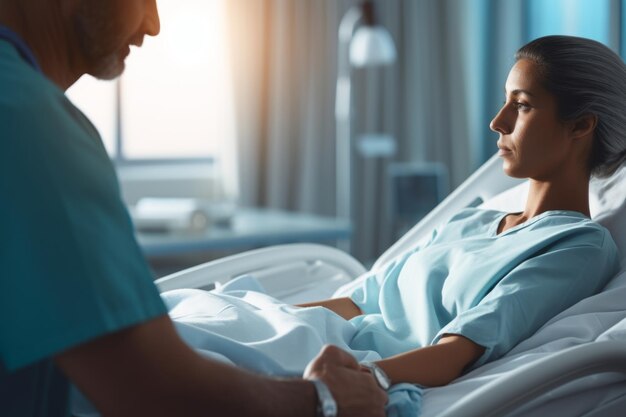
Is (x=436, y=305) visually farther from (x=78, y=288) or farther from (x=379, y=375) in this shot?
(x=78, y=288)

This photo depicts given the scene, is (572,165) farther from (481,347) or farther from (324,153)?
(324,153)

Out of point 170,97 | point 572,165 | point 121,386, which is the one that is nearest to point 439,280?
point 572,165

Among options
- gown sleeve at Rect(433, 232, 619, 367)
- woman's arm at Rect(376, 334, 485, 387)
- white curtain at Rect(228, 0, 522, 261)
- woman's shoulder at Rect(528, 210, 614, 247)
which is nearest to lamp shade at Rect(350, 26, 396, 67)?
white curtain at Rect(228, 0, 522, 261)

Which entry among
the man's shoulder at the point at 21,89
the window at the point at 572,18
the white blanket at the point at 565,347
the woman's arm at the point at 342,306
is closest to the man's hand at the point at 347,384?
the white blanket at the point at 565,347

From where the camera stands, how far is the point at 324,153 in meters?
5.29

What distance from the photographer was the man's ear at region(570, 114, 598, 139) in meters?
1.62

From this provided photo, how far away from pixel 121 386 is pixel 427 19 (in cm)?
483

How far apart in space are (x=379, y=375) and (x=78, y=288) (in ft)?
1.84

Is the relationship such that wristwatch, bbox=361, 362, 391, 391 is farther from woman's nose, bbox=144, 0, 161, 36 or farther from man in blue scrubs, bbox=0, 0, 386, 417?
woman's nose, bbox=144, 0, 161, 36

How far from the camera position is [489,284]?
1496 millimetres

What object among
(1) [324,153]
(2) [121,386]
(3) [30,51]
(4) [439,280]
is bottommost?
(1) [324,153]

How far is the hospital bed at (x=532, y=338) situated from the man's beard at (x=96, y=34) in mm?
651

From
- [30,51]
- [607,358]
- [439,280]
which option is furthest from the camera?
[439,280]

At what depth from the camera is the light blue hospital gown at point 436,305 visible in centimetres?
130
